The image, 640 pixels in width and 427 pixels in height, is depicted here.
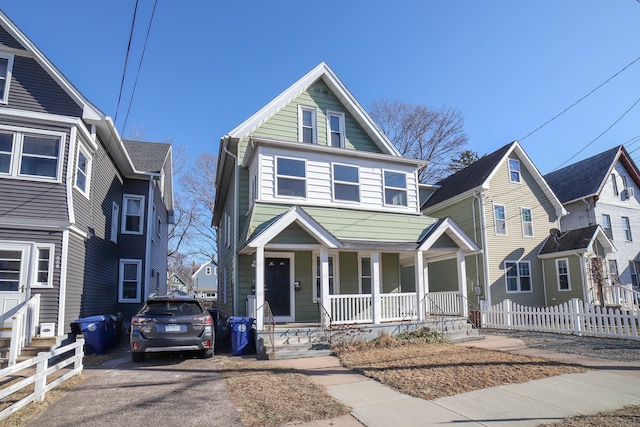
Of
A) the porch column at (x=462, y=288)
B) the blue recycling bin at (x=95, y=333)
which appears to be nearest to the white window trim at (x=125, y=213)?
the blue recycling bin at (x=95, y=333)

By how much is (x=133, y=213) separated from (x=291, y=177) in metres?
9.27

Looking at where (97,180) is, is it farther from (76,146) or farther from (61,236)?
(61,236)

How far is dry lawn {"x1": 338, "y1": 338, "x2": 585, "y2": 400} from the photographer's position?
714cm

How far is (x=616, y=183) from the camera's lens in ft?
80.6

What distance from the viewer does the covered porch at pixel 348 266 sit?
11562 millimetres

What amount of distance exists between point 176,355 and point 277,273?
161 inches

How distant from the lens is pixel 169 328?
902 centimetres

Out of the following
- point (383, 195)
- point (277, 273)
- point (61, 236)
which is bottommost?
point (277, 273)

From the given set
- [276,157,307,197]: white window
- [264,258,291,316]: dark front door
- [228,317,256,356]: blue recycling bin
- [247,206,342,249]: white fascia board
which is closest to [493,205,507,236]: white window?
[276,157,307,197]: white window

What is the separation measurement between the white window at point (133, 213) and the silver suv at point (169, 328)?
9.96 metres

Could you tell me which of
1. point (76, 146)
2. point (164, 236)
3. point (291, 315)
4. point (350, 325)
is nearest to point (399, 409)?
point (350, 325)

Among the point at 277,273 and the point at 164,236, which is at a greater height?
the point at 164,236

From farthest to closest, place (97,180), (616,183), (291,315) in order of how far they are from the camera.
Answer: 1. (616,183)
2. (97,180)
3. (291,315)

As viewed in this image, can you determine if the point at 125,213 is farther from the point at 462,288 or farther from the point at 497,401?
Answer: the point at 497,401
